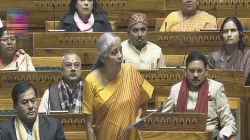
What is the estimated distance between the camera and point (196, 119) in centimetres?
302

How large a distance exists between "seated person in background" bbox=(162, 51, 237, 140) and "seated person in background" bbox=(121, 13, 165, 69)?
501mm

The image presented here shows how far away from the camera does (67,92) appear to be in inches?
133

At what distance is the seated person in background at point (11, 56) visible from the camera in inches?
149

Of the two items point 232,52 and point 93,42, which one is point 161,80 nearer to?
point 232,52

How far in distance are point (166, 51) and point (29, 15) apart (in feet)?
2.70

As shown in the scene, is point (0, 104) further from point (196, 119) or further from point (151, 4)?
point (151, 4)

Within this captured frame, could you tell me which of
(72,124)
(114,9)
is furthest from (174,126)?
(114,9)

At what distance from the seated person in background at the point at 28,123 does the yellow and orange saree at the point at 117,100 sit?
11 cm

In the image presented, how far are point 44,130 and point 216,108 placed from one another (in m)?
0.60

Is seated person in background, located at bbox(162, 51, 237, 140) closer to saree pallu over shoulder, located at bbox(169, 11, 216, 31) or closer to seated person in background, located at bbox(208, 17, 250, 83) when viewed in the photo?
seated person in background, located at bbox(208, 17, 250, 83)

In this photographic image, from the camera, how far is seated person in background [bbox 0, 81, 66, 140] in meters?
2.91

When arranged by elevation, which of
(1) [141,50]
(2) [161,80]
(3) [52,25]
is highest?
(3) [52,25]

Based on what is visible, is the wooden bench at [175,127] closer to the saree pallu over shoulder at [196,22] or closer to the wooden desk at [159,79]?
the wooden desk at [159,79]

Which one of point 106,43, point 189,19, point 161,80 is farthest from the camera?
point 189,19
